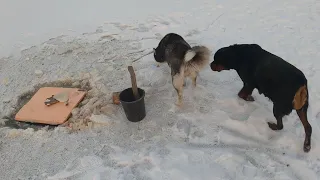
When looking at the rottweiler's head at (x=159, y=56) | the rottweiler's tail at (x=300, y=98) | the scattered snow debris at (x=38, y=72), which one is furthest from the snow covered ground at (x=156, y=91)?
the rottweiler's tail at (x=300, y=98)

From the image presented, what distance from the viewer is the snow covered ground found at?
293 centimetres

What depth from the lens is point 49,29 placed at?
573cm

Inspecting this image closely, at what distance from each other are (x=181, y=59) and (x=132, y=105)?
76 cm

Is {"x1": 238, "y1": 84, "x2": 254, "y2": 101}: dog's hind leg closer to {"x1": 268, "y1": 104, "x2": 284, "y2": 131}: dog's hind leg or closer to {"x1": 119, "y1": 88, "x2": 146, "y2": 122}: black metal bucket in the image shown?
{"x1": 268, "y1": 104, "x2": 284, "y2": 131}: dog's hind leg

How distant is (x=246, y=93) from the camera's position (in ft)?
11.4

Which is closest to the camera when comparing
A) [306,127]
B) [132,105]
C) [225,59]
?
[306,127]

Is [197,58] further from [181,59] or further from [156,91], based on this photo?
[156,91]

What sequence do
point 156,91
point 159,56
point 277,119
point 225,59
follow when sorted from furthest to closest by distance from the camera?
point 159,56 → point 156,91 → point 225,59 → point 277,119

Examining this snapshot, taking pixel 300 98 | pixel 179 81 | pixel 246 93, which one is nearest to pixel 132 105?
pixel 179 81

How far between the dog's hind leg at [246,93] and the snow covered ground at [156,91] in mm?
77

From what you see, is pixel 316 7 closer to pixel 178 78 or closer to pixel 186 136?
pixel 178 78

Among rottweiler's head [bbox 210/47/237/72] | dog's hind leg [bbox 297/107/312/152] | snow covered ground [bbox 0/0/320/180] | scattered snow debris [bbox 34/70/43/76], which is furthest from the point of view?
scattered snow debris [bbox 34/70/43/76]

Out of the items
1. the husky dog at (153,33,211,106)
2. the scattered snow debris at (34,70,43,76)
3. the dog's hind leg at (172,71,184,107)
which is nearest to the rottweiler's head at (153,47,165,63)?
the husky dog at (153,33,211,106)

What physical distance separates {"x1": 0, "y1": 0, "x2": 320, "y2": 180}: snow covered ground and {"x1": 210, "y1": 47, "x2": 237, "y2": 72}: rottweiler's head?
0.43m
